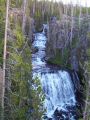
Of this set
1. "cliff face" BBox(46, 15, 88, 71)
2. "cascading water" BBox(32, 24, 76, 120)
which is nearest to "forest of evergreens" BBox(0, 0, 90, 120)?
"cliff face" BBox(46, 15, 88, 71)

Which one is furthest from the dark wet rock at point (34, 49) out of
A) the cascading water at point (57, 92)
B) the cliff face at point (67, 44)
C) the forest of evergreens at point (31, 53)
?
the cascading water at point (57, 92)

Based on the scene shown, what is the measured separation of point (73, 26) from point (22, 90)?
30125mm

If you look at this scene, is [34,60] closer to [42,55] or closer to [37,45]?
[42,55]

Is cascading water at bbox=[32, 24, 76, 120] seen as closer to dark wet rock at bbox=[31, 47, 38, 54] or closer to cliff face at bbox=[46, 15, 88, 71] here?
cliff face at bbox=[46, 15, 88, 71]

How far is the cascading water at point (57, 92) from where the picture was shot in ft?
109

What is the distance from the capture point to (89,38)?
40.7 meters

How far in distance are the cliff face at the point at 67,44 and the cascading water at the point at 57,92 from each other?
10.3ft

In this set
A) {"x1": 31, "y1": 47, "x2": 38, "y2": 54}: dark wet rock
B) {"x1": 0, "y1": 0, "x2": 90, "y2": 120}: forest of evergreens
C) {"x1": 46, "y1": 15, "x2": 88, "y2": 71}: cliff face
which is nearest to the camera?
{"x1": 0, "y1": 0, "x2": 90, "y2": 120}: forest of evergreens

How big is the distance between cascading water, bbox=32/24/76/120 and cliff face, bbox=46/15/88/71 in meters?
3.15

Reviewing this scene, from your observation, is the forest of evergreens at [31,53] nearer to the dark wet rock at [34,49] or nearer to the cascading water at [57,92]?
the dark wet rock at [34,49]

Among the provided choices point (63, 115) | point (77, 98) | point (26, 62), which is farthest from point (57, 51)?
point (26, 62)

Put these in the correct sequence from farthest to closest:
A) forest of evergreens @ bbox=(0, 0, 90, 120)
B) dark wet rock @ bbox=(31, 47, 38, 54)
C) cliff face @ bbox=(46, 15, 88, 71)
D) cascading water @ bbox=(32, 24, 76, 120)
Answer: dark wet rock @ bbox=(31, 47, 38, 54), cliff face @ bbox=(46, 15, 88, 71), cascading water @ bbox=(32, 24, 76, 120), forest of evergreens @ bbox=(0, 0, 90, 120)

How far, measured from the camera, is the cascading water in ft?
109

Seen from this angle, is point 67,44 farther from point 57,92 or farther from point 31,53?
point 57,92
